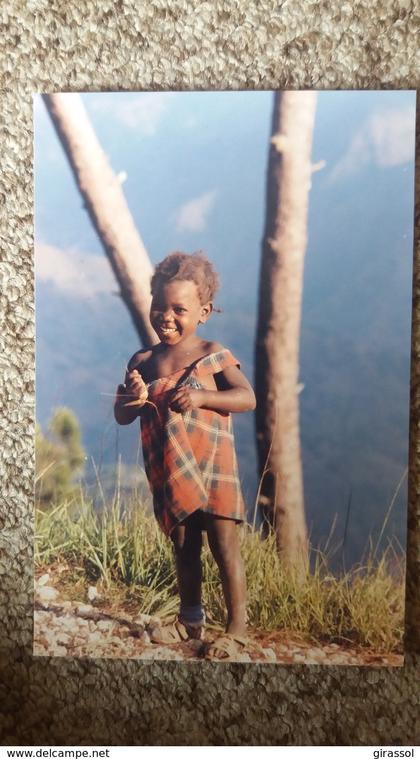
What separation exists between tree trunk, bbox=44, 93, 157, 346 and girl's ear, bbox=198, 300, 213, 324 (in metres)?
0.14

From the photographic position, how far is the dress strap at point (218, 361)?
74.3 inches

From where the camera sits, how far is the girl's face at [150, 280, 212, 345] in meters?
1.89

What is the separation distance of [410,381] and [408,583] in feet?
1.69

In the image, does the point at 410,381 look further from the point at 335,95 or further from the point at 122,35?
the point at 122,35

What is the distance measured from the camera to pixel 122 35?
6.04 ft

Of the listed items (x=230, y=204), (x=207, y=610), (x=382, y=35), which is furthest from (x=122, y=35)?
(x=207, y=610)

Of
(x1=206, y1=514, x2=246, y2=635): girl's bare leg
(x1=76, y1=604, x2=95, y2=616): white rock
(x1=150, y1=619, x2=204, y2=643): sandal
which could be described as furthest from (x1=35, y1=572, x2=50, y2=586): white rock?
(x1=206, y1=514, x2=246, y2=635): girl's bare leg

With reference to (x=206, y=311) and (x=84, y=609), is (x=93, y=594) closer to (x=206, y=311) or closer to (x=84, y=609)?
(x=84, y=609)

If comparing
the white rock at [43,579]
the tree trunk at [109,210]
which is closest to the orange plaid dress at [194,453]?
the tree trunk at [109,210]

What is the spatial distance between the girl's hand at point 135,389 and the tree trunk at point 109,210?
0.09 meters

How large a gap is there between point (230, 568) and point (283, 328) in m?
0.63

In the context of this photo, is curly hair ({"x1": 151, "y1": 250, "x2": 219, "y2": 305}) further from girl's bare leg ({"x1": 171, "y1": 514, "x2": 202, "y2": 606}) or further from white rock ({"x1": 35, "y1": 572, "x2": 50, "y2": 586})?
white rock ({"x1": 35, "y1": 572, "x2": 50, "y2": 586})

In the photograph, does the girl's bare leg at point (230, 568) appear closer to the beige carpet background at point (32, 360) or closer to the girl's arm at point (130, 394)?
the beige carpet background at point (32, 360)

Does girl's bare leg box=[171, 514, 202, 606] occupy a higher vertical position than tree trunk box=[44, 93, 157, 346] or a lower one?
lower
